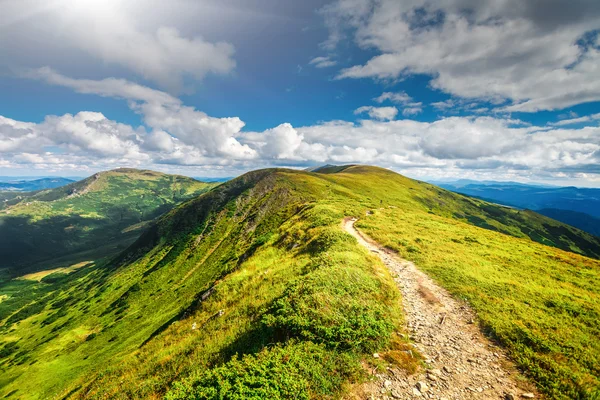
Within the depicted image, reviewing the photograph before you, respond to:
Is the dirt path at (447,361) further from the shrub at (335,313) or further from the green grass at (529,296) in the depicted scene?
the shrub at (335,313)

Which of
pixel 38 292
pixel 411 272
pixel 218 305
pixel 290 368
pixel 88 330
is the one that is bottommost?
pixel 38 292

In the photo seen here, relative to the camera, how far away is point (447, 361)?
12.1 meters

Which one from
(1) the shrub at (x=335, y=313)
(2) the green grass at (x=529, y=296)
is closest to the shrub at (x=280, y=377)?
(1) the shrub at (x=335, y=313)

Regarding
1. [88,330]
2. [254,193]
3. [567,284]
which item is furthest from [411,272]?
[88,330]

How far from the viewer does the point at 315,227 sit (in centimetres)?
4072

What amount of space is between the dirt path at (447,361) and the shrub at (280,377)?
1455mm

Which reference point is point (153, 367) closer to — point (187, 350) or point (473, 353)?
point (187, 350)

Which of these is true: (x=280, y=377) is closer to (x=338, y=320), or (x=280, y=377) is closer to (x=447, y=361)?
(x=338, y=320)

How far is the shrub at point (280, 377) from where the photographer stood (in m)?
9.55

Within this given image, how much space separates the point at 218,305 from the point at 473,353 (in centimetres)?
2123

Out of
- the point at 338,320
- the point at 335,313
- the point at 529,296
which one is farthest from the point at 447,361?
the point at 529,296

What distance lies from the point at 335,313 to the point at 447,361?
5.79 metres

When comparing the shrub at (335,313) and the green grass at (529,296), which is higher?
the shrub at (335,313)

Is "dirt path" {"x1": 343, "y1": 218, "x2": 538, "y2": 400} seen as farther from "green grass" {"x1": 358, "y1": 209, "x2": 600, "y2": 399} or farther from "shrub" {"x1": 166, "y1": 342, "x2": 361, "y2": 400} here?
"shrub" {"x1": 166, "y1": 342, "x2": 361, "y2": 400}
